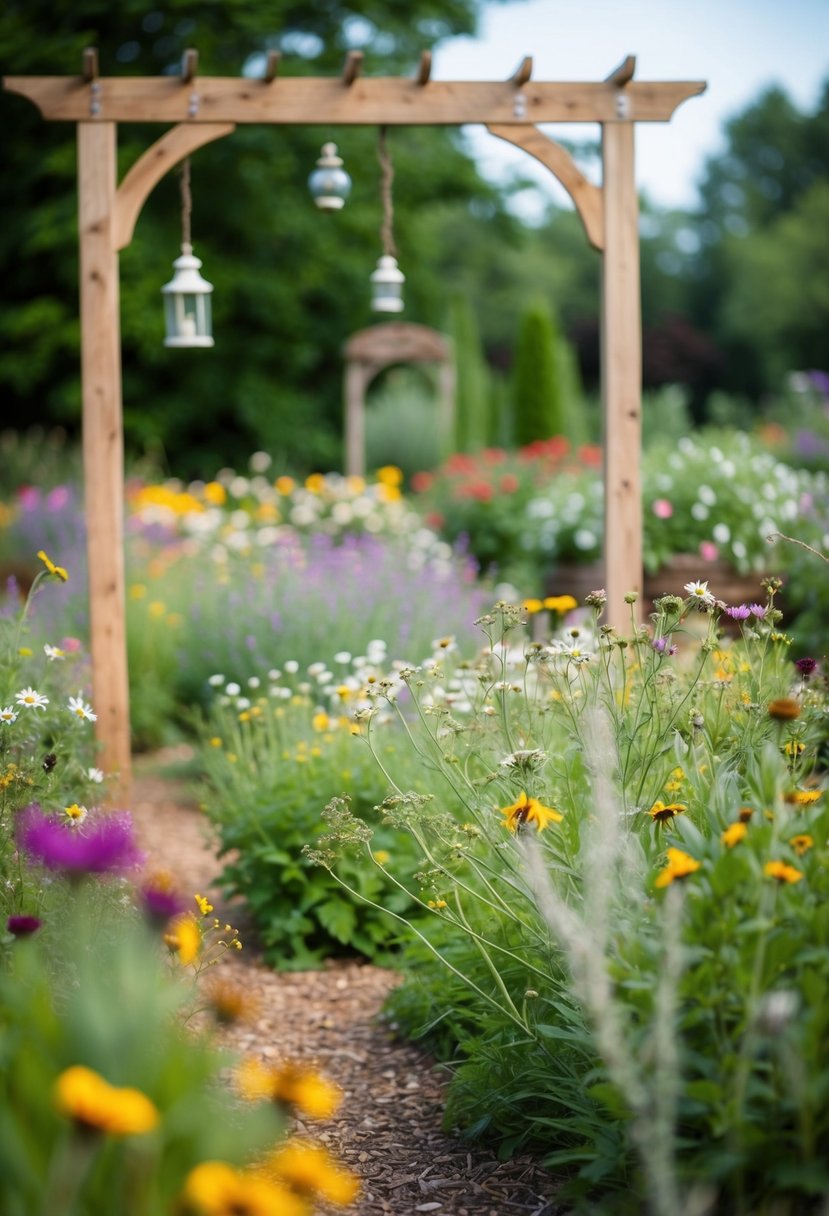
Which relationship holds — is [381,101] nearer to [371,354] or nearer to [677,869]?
[677,869]

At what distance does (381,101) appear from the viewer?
403 centimetres

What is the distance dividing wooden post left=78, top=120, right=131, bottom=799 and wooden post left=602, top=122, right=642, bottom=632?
5.81 feet

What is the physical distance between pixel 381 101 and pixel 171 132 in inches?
29.6

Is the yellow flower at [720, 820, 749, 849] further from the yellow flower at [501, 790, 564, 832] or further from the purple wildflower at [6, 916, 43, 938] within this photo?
the purple wildflower at [6, 916, 43, 938]

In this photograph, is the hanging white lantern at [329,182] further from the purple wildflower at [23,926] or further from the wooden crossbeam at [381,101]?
the purple wildflower at [23,926]

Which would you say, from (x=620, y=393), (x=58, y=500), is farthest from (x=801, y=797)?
(x=58, y=500)

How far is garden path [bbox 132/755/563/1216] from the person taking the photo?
85.9 inches

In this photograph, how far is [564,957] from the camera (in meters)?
2.15

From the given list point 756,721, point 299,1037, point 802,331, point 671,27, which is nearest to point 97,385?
point 299,1037

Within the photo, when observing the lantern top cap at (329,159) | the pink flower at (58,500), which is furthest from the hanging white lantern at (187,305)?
the pink flower at (58,500)

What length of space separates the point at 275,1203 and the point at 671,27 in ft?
57.9

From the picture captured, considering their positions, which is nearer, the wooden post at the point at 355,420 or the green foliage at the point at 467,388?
the wooden post at the point at 355,420

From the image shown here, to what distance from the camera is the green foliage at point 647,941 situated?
1.52 m

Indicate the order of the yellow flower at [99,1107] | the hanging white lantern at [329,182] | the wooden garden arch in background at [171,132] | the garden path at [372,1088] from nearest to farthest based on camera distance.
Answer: the yellow flower at [99,1107]
the garden path at [372,1088]
the wooden garden arch in background at [171,132]
the hanging white lantern at [329,182]
